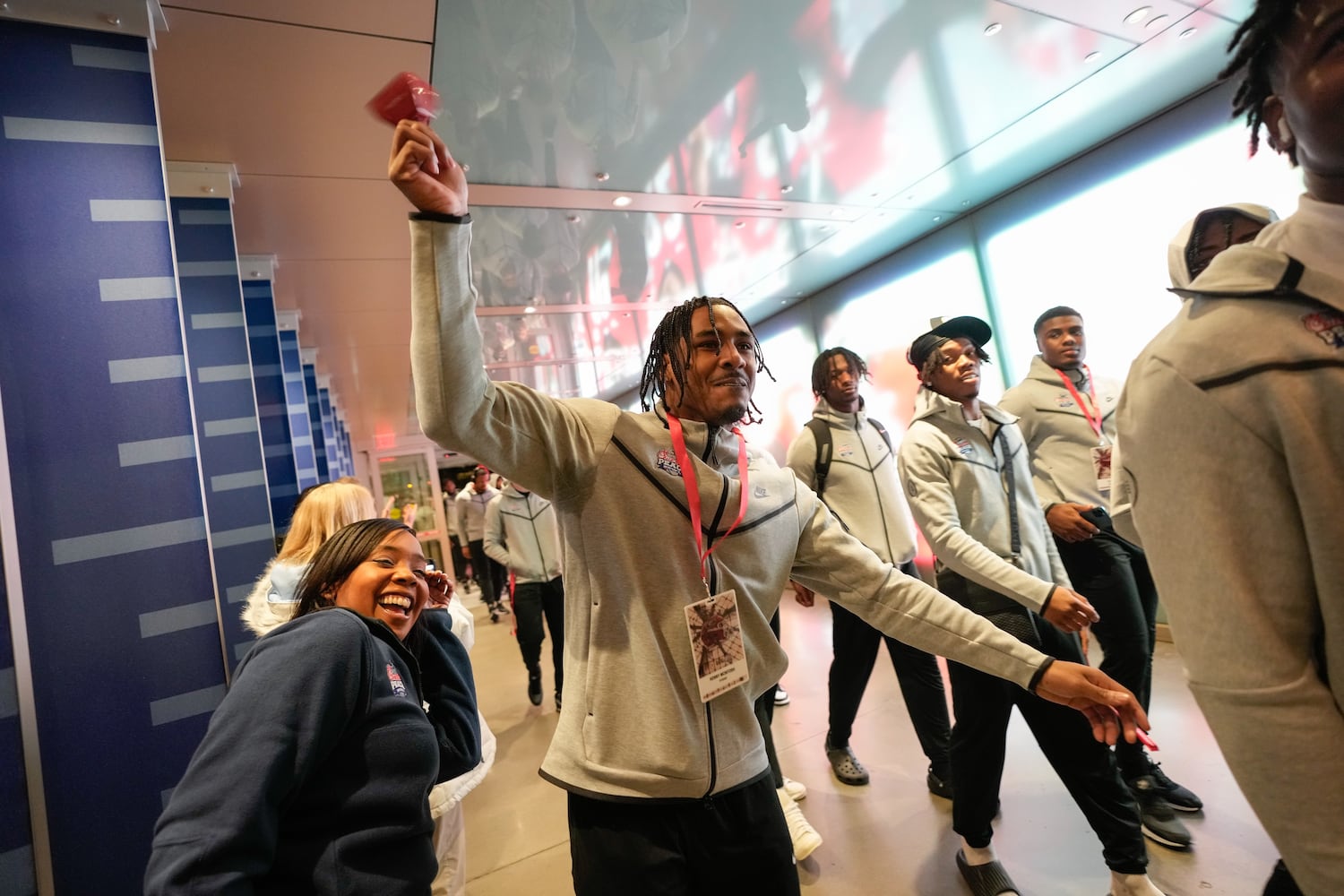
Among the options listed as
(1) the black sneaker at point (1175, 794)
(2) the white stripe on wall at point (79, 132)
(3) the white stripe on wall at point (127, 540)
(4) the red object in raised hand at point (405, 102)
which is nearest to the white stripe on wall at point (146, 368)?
(3) the white stripe on wall at point (127, 540)

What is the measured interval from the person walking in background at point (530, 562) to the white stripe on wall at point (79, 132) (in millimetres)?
2659

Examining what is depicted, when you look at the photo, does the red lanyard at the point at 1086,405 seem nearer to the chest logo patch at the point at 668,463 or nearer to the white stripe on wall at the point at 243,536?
the chest logo patch at the point at 668,463

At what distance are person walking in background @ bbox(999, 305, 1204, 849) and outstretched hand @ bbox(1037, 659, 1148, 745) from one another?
1.26 metres

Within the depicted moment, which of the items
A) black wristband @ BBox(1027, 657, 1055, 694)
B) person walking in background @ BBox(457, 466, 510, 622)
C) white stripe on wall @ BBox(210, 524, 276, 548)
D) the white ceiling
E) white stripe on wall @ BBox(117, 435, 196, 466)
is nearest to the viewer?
black wristband @ BBox(1027, 657, 1055, 694)

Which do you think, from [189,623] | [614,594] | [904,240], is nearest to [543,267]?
[904,240]

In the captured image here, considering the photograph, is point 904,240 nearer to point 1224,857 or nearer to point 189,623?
point 1224,857

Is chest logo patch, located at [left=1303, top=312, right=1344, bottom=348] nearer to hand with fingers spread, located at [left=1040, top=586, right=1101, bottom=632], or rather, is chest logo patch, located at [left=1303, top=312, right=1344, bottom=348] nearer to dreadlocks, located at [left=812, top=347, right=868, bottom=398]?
hand with fingers spread, located at [left=1040, top=586, right=1101, bottom=632]

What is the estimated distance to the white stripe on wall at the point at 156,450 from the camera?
190cm

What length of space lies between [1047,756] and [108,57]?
3.62 metres

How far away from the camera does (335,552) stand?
1.36 m

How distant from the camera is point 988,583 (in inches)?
68.8

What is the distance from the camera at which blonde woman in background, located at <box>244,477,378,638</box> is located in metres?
1.67

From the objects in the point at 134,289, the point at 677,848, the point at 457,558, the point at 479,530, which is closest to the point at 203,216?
the point at 134,289

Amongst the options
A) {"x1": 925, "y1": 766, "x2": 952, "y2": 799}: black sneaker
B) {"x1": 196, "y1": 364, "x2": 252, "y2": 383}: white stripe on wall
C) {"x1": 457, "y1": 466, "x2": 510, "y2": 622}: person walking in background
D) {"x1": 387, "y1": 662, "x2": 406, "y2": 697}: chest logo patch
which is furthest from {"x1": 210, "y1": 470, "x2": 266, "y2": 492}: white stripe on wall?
{"x1": 457, "y1": 466, "x2": 510, "y2": 622}: person walking in background
